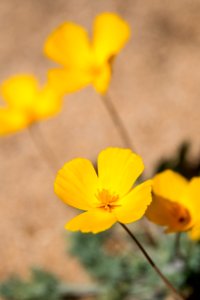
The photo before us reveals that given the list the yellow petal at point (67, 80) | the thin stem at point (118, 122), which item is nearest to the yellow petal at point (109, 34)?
the yellow petal at point (67, 80)

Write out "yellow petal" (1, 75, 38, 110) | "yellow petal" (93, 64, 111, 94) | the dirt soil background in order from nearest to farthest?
"yellow petal" (93, 64, 111, 94)
"yellow petal" (1, 75, 38, 110)
the dirt soil background

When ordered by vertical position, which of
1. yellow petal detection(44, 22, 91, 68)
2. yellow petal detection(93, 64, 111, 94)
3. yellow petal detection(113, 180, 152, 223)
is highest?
yellow petal detection(44, 22, 91, 68)

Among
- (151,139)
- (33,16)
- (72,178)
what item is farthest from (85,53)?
(33,16)

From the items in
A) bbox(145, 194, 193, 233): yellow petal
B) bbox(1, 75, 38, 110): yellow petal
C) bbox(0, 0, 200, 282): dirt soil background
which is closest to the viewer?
bbox(145, 194, 193, 233): yellow petal

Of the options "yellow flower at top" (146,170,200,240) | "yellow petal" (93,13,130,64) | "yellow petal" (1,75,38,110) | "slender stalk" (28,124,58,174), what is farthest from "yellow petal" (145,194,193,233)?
"slender stalk" (28,124,58,174)

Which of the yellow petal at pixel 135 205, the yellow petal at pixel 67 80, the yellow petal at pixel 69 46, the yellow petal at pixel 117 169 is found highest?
the yellow petal at pixel 69 46

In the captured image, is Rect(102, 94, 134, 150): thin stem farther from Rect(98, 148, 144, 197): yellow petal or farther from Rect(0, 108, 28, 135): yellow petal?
Rect(98, 148, 144, 197): yellow petal

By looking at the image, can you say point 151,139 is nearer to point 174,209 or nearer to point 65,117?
point 65,117

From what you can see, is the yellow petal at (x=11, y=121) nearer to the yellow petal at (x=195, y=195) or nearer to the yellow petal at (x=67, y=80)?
the yellow petal at (x=67, y=80)
